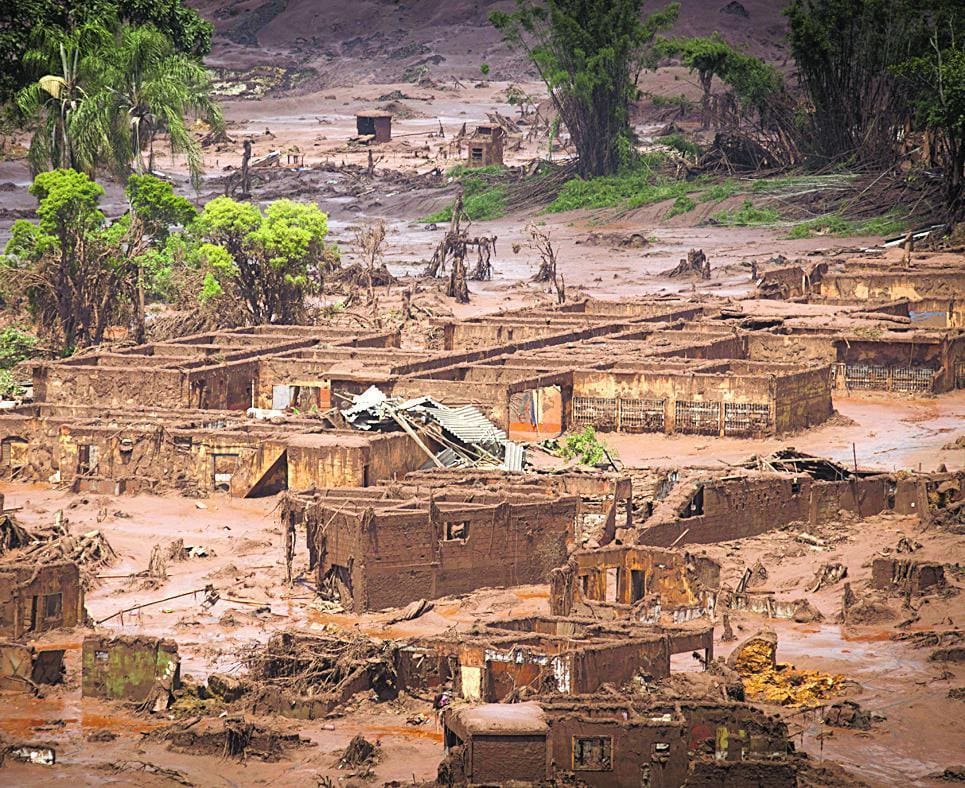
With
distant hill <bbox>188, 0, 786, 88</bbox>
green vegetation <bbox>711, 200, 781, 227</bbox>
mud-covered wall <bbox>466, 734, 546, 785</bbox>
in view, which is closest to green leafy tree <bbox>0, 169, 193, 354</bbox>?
green vegetation <bbox>711, 200, 781, 227</bbox>

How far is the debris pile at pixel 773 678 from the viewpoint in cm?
2272

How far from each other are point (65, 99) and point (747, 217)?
70.0 feet

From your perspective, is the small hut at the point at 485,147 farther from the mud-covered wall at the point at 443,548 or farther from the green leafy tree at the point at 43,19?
the mud-covered wall at the point at 443,548

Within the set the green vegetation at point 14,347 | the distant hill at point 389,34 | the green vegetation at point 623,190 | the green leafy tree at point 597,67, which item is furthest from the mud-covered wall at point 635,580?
the distant hill at point 389,34

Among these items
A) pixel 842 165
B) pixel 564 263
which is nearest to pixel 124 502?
pixel 564 263

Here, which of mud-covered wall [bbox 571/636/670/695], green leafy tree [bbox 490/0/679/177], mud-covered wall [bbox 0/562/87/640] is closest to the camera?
mud-covered wall [bbox 571/636/670/695]

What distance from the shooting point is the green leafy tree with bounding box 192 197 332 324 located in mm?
49062

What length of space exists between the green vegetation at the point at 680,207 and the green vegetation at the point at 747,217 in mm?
1094

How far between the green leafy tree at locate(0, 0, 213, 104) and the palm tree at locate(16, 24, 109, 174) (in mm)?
742

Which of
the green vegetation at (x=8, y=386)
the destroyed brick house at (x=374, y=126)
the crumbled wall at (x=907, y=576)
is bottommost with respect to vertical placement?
the crumbled wall at (x=907, y=576)

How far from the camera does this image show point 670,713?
2022 cm

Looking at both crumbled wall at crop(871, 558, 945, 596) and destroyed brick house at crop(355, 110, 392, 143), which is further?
destroyed brick house at crop(355, 110, 392, 143)

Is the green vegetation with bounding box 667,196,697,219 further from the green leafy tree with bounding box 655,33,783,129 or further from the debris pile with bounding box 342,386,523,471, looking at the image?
the debris pile with bounding box 342,386,523,471

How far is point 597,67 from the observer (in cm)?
7256
